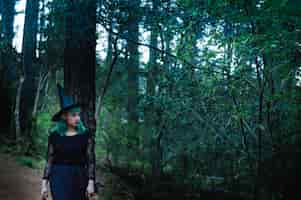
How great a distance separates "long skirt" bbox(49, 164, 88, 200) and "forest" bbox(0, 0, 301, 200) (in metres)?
2.32

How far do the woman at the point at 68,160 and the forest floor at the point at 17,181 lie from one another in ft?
10.9

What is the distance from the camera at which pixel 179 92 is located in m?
10.5

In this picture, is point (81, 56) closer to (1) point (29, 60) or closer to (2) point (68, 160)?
(2) point (68, 160)

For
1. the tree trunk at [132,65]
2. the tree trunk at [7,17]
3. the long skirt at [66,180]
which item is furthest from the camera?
the tree trunk at [7,17]

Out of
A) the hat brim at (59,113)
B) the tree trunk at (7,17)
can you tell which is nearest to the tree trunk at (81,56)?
the hat brim at (59,113)

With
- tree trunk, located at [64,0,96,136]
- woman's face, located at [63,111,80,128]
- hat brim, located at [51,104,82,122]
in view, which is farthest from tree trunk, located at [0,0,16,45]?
woman's face, located at [63,111,80,128]

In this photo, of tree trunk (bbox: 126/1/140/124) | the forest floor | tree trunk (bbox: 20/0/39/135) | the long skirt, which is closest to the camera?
the long skirt

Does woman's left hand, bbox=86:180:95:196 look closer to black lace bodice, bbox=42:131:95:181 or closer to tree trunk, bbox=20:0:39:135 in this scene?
black lace bodice, bbox=42:131:95:181

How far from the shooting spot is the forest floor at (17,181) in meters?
7.77

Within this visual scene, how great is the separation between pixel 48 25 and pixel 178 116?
4222mm

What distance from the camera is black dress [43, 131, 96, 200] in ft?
15.1

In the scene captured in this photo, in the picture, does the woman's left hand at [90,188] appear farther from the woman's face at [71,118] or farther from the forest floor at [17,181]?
the forest floor at [17,181]

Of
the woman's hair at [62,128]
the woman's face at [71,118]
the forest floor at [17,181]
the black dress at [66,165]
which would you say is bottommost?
the forest floor at [17,181]

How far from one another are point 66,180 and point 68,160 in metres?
0.23
